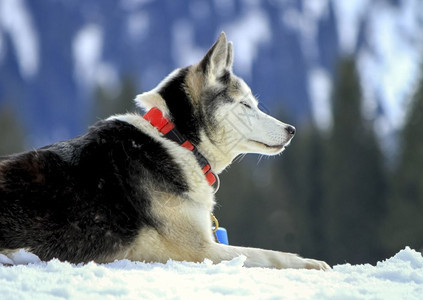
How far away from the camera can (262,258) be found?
3.86m

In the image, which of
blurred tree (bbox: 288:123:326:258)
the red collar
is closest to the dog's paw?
the red collar

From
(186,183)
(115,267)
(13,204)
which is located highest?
(186,183)

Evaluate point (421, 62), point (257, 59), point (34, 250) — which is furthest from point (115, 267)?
point (257, 59)

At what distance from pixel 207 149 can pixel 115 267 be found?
145 cm

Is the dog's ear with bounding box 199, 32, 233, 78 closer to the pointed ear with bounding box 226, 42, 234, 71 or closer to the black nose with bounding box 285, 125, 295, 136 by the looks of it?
the pointed ear with bounding box 226, 42, 234, 71

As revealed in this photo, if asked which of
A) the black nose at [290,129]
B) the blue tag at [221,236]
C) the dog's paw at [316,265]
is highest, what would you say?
the black nose at [290,129]

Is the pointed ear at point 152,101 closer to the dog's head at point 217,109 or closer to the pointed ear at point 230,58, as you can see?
the dog's head at point 217,109

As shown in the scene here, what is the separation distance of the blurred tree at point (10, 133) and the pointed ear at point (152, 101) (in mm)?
27251

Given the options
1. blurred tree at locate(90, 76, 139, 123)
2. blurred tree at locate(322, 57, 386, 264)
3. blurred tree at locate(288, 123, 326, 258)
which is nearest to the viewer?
blurred tree at locate(322, 57, 386, 264)

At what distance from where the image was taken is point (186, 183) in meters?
4.13

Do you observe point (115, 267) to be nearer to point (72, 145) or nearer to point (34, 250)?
point (34, 250)

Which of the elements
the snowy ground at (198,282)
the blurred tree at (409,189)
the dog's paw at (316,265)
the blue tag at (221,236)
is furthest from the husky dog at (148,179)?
the blurred tree at (409,189)

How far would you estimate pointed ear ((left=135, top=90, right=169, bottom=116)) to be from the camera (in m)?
4.40

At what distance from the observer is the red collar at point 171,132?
4273 mm
